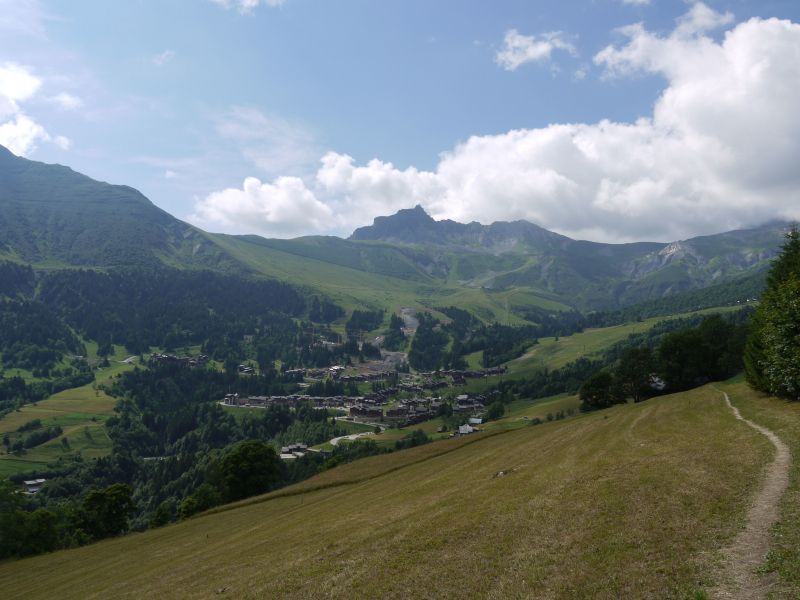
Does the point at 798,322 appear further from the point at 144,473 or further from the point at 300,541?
the point at 144,473

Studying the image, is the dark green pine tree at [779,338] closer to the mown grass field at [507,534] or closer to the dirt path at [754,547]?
the mown grass field at [507,534]

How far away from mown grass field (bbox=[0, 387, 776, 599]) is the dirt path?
56 centimetres

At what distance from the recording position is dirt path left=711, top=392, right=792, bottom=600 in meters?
15.6

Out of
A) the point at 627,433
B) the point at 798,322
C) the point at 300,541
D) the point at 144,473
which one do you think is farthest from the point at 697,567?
the point at 144,473

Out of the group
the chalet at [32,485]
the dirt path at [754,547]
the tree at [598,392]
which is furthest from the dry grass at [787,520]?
the chalet at [32,485]

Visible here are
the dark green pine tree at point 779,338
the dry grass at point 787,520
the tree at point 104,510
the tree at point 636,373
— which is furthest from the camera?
the tree at point 636,373

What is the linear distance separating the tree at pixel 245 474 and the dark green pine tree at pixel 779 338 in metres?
89.5

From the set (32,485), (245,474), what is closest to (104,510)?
(245,474)

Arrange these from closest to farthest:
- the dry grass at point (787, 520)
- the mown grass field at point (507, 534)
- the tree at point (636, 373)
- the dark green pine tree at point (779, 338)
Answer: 1. the dry grass at point (787, 520)
2. the mown grass field at point (507, 534)
3. the dark green pine tree at point (779, 338)
4. the tree at point (636, 373)

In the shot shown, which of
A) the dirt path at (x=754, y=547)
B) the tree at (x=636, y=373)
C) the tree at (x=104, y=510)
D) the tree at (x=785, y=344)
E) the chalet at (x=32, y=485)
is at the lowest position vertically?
the chalet at (x=32, y=485)

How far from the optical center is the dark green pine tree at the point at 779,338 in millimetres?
49250

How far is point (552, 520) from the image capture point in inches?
1003

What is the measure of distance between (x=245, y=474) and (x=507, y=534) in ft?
305

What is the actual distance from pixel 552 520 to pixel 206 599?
1884 cm
